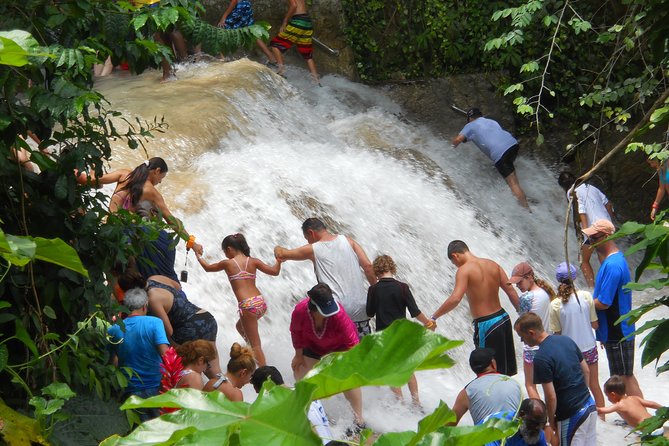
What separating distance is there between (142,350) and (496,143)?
23.8ft

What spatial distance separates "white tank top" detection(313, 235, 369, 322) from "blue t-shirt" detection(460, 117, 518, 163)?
4.75 m

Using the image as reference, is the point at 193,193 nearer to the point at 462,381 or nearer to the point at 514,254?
the point at 462,381

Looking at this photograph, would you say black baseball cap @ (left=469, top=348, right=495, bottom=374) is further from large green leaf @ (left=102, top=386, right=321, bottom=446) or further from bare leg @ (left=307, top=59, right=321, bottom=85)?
bare leg @ (left=307, top=59, right=321, bottom=85)

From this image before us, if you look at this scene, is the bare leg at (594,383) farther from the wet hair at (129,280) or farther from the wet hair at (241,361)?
the wet hair at (129,280)

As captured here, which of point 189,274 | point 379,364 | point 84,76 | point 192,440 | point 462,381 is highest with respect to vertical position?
point 379,364

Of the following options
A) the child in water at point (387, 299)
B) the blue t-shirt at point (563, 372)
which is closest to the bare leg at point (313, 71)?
the child in water at point (387, 299)

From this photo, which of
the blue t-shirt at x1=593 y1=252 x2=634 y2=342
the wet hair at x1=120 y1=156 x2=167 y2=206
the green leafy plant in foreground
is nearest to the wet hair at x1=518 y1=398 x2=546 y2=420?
the blue t-shirt at x1=593 y1=252 x2=634 y2=342

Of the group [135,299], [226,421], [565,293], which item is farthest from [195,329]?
[226,421]

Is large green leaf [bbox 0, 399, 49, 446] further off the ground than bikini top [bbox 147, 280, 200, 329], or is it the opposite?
large green leaf [bbox 0, 399, 49, 446]

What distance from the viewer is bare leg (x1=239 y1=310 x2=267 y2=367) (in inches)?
290

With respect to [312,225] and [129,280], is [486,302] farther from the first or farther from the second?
[129,280]

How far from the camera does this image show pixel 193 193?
352 inches

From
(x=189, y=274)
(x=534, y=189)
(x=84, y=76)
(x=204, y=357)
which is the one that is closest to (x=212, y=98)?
(x=189, y=274)

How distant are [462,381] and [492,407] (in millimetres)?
2825
